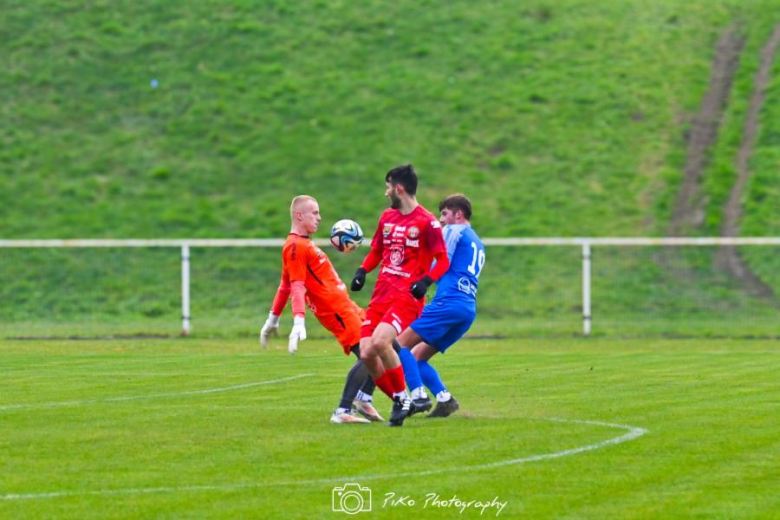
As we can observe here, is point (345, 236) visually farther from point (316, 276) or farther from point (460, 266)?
point (460, 266)

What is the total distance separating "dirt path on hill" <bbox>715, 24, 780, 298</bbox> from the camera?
3027 cm

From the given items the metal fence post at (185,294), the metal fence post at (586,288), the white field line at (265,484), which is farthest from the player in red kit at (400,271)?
the metal fence post at (586,288)

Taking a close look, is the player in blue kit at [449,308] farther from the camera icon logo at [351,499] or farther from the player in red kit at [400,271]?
the camera icon logo at [351,499]

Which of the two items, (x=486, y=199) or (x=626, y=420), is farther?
(x=486, y=199)

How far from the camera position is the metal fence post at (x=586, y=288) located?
27609mm

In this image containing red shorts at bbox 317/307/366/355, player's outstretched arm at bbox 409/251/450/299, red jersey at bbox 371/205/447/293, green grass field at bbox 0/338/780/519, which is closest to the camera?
→ green grass field at bbox 0/338/780/519

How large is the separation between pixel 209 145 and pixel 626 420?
29840 millimetres

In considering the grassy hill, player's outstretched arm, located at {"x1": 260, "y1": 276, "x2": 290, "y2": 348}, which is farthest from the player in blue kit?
the grassy hill

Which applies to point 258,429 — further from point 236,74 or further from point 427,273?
point 236,74

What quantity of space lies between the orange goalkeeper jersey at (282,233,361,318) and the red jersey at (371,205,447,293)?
0.81 meters

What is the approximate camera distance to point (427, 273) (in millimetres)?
12086

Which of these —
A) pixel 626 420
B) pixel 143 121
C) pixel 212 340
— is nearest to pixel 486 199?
pixel 143 121

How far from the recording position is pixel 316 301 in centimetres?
1312

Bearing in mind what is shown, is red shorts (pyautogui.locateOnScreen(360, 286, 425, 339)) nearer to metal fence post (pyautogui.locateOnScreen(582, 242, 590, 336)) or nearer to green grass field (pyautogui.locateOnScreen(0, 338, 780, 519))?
green grass field (pyautogui.locateOnScreen(0, 338, 780, 519))
